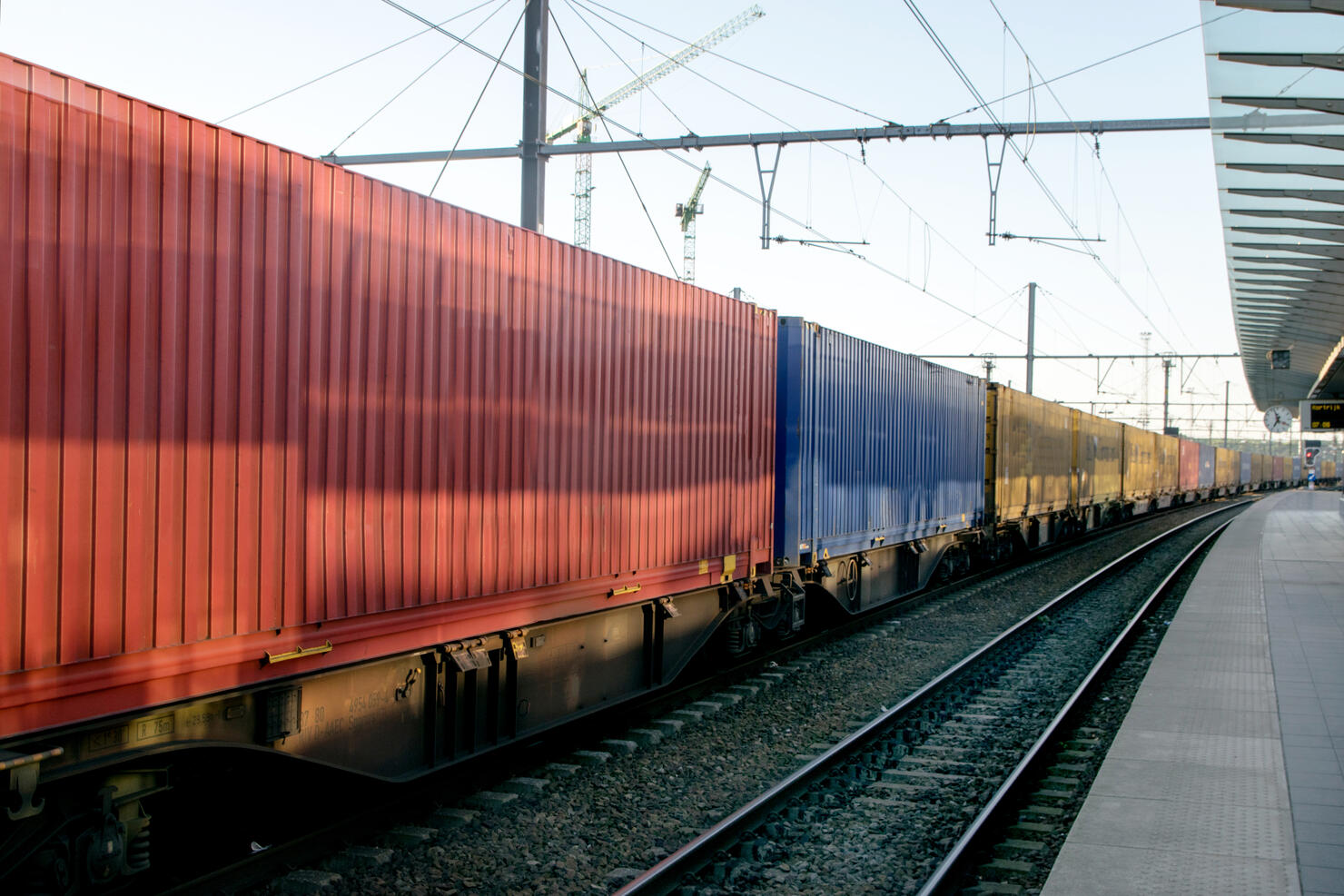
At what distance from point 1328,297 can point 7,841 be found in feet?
67.3

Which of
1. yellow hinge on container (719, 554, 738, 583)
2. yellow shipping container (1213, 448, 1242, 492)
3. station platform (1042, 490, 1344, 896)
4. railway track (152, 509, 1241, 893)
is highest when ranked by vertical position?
yellow shipping container (1213, 448, 1242, 492)

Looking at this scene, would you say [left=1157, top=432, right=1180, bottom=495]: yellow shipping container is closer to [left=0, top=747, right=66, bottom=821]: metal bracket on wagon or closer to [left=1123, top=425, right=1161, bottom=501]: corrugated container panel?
[left=1123, top=425, right=1161, bottom=501]: corrugated container panel

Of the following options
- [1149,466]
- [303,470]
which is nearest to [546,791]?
[303,470]

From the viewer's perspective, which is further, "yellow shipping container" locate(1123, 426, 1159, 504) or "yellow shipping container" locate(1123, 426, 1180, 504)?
"yellow shipping container" locate(1123, 426, 1180, 504)

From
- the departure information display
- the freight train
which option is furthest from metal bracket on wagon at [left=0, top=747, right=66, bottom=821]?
the departure information display

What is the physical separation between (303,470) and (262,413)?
36cm

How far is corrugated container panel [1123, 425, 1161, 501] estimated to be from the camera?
114 feet

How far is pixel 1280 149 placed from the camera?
11.2 metres

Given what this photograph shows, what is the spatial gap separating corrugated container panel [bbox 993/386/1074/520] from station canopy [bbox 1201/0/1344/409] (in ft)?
14.7

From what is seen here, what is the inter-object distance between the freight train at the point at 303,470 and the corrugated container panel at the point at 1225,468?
2293 inches

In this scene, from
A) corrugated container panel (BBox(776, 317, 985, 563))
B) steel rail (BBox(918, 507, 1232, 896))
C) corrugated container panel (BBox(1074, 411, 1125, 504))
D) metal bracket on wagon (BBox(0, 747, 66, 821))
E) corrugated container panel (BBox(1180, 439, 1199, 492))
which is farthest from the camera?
corrugated container panel (BBox(1180, 439, 1199, 492))

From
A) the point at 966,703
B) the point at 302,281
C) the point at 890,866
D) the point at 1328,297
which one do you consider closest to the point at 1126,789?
the point at 890,866

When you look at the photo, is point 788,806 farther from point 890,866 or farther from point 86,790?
point 86,790

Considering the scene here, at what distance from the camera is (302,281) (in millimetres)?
4824
